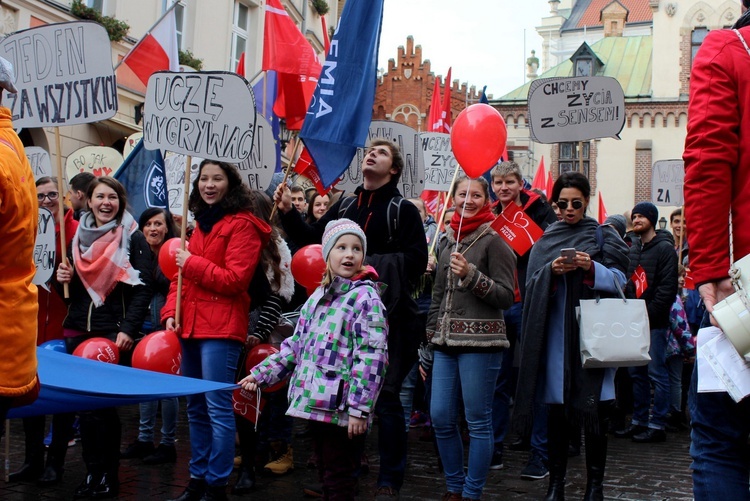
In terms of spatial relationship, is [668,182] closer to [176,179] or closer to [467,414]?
[176,179]

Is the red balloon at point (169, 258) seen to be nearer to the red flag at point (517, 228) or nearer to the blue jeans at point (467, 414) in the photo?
the blue jeans at point (467, 414)

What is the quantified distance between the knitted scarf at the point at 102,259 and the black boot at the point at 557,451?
9.48 feet

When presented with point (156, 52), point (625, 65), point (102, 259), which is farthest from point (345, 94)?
point (625, 65)

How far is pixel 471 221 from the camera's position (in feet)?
18.2

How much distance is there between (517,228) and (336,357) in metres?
2.46

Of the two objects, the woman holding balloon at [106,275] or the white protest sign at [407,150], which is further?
the white protest sign at [407,150]

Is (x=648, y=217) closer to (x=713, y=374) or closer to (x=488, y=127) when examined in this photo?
(x=488, y=127)

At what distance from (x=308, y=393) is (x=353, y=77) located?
330cm

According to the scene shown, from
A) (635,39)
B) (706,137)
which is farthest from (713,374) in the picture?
(635,39)

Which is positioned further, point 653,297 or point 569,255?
point 653,297

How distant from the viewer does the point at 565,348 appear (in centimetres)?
539

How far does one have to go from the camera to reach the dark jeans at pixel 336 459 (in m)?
4.38

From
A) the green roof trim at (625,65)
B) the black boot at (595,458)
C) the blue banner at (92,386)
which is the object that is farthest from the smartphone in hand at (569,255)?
the green roof trim at (625,65)

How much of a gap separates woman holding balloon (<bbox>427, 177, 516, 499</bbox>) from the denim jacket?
89 cm
